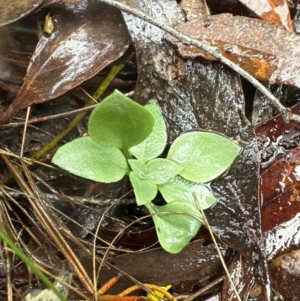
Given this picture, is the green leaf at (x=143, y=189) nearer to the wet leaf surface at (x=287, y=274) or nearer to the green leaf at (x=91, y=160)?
the green leaf at (x=91, y=160)

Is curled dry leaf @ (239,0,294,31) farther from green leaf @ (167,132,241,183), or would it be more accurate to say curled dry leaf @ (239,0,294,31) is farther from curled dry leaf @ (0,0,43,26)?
curled dry leaf @ (0,0,43,26)

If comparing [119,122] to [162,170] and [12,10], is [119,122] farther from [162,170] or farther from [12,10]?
[12,10]

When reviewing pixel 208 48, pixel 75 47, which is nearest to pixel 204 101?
pixel 208 48

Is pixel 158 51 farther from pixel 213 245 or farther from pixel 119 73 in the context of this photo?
pixel 213 245

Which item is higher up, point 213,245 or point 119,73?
point 119,73

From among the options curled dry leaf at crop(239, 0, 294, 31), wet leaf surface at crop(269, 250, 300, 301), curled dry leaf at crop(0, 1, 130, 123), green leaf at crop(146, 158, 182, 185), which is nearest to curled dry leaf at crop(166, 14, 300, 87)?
curled dry leaf at crop(239, 0, 294, 31)

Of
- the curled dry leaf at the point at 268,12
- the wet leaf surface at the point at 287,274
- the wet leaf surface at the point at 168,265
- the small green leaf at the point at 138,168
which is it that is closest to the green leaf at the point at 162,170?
the small green leaf at the point at 138,168

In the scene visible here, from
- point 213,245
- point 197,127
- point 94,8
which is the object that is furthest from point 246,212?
point 94,8
